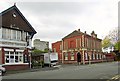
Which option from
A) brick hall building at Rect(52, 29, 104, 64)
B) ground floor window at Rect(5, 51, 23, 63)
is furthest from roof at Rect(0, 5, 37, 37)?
brick hall building at Rect(52, 29, 104, 64)

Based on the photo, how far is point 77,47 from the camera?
6419 cm

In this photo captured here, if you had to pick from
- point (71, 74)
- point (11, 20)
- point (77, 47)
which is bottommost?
point (71, 74)

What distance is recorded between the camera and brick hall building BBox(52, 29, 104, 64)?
2490 inches

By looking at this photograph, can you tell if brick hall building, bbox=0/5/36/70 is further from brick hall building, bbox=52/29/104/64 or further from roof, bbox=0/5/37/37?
brick hall building, bbox=52/29/104/64

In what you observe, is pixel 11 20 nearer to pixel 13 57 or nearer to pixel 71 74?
pixel 13 57

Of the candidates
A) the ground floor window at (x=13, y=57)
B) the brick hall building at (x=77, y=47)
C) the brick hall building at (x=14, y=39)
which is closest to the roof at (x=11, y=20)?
the brick hall building at (x=14, y=39)

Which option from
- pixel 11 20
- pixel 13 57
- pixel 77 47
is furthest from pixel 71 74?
pixel 77 47

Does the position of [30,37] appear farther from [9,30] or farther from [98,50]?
[98,50]

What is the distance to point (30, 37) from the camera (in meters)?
43.8

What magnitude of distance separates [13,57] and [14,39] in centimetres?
287

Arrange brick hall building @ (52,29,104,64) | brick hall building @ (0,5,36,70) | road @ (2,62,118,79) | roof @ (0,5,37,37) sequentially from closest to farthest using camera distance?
road @ (2,62,118,79)
brick hall building @ (0,5,36,70)
roof @ (0,5,37,37)
brick hall building @ (52,29,104,64)

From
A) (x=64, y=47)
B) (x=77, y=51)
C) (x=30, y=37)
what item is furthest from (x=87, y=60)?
(x=30, y=37)

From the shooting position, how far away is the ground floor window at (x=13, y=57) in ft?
123

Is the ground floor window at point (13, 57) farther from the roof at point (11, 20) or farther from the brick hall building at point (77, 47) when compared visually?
the brick hall building at point (77, 47)
